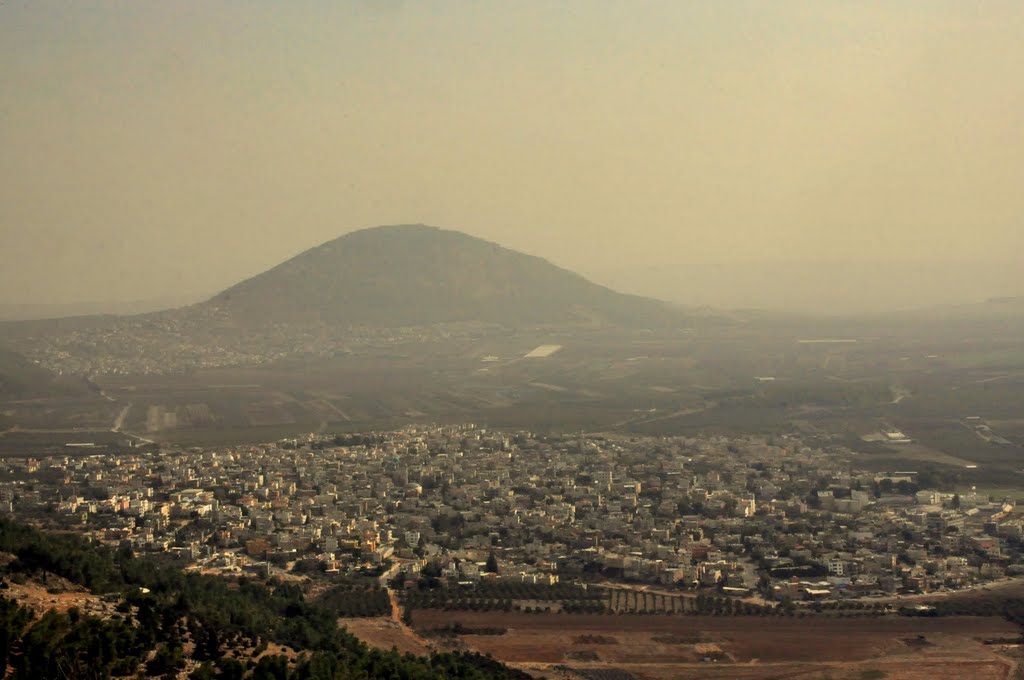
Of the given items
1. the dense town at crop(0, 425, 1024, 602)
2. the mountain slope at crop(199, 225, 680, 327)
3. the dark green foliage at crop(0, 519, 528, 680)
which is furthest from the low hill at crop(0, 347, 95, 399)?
the dark green foliage at crop(0, 519, 528, 680)

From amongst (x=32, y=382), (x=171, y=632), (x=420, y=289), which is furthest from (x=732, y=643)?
(x=420, y=289)

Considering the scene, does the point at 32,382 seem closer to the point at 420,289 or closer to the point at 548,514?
the point at 548,514

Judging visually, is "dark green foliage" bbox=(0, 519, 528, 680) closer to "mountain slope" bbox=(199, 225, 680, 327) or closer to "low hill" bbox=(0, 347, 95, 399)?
"low hill" bbox=(0, 347, 95, 399)

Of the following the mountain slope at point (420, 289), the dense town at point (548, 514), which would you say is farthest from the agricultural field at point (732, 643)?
the mountain slope at point (420, 289)

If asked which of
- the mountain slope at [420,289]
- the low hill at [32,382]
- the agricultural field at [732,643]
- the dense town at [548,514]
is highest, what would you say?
the mountain slope at [420,289]

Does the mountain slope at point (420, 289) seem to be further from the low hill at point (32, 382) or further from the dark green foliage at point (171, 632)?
the dark green foliage at point (171, 632)
